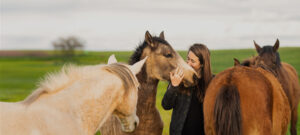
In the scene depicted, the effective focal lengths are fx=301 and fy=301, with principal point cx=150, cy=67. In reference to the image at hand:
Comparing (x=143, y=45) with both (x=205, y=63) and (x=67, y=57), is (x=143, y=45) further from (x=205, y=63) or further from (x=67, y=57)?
(x=67, y=57)

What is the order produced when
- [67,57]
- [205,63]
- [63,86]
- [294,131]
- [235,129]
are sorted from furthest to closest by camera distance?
[67,57] → [294,131] → [205,63] → [235,129] → [63,86]

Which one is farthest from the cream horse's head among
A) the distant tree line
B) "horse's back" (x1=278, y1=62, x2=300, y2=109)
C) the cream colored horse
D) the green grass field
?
the distant tree line

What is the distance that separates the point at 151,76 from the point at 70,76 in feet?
6.24

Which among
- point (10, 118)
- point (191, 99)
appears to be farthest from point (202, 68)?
point (10, 118)

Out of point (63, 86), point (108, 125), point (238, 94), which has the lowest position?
point (108, 125)

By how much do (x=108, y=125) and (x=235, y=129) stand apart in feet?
6.44

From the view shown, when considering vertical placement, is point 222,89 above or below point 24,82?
above

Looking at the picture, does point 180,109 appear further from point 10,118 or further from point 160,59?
point 10,118

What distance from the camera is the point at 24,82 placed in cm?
3075

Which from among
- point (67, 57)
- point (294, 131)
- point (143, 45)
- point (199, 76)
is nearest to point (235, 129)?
point (199, 76)

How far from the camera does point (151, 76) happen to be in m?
4.54

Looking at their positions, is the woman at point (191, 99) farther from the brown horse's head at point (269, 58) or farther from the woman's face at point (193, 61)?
the brown horse's head at point (269, 58)

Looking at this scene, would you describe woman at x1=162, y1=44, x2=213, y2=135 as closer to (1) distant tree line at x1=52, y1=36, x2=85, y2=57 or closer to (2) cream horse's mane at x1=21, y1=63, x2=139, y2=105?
(2) cream horse's mane at x1=21, y1=63, x2=139, y2=105

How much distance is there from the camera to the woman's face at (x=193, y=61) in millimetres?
4398
